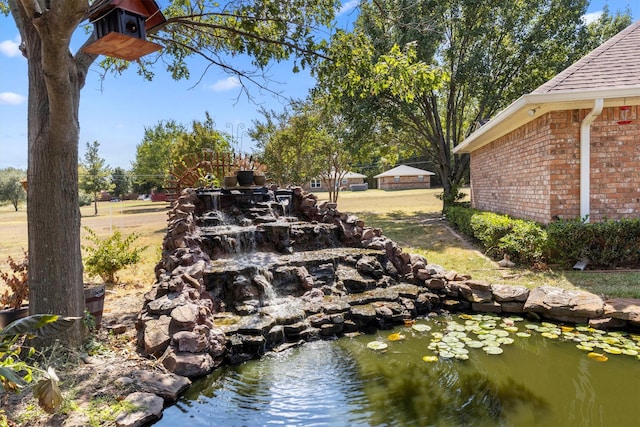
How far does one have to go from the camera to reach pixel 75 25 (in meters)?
3.16

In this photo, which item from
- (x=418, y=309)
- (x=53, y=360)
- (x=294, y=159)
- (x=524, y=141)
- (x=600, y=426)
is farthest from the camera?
(x=294, y=159)

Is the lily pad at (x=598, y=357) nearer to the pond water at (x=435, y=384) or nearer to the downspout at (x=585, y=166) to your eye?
the pond water at (x=435, y=384)

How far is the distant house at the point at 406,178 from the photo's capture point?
45469mm

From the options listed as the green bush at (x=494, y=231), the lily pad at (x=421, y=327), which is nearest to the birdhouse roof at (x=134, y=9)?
the lily pad at (x=421, y=327)

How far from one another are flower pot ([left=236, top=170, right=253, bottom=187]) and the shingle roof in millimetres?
6536

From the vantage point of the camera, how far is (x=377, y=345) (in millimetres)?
4637

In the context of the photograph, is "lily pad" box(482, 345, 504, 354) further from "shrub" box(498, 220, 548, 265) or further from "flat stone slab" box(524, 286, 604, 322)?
"shrub" box(498, 220, 548, 265)

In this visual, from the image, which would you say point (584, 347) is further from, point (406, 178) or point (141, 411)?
point (406, 178)

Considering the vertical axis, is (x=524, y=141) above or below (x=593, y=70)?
below

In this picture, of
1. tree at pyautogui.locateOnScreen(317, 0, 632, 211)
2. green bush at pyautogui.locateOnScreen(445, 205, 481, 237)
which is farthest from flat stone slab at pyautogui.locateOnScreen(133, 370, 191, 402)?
tree at pyautogui.locateOnScreen(317, 0, 632, 211)

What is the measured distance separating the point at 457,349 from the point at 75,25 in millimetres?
4907

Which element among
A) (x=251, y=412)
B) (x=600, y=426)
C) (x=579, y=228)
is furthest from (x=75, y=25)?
(x=579, y=228)

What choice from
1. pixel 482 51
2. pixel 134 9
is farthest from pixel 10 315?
pixel 482 51

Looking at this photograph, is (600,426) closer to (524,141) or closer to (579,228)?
(579,228)
